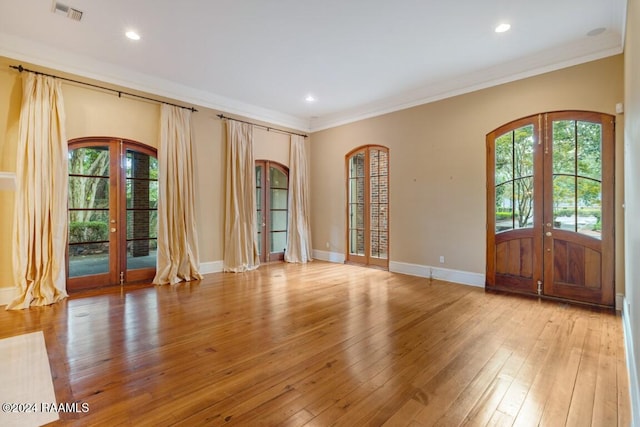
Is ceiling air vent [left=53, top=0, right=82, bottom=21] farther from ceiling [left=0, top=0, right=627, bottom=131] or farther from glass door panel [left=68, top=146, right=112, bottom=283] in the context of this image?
glass door panel [left=68, top=146, right=112, bottom=283]

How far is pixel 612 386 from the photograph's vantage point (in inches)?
88.2

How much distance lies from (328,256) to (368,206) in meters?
1.71

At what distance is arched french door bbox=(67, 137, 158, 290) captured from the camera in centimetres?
466

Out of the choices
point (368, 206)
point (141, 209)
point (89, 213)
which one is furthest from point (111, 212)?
point (368, 206)

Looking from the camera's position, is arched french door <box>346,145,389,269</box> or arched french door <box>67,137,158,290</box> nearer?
arched french door <box>67,137,158,290</box>

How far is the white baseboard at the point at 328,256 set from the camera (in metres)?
7.33

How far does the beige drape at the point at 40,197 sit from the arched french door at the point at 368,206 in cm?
521

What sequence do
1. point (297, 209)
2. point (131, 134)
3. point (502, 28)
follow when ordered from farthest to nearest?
point (297, 209) < point (131, 134) < point (502, 28)

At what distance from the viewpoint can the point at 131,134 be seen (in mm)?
5109

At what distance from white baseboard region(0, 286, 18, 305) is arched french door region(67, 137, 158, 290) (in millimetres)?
577

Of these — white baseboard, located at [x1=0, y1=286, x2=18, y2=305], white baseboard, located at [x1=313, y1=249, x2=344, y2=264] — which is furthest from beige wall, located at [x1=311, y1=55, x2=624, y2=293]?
white baseboard, located at [x1=0, y1=286, x2=18, y2=305]

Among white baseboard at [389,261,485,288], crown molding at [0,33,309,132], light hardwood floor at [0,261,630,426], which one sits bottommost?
light hardwood floor at [0,261,630,426]

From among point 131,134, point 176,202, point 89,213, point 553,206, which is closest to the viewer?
point 553,206

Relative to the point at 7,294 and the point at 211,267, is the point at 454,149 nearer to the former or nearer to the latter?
the point at 211,267
